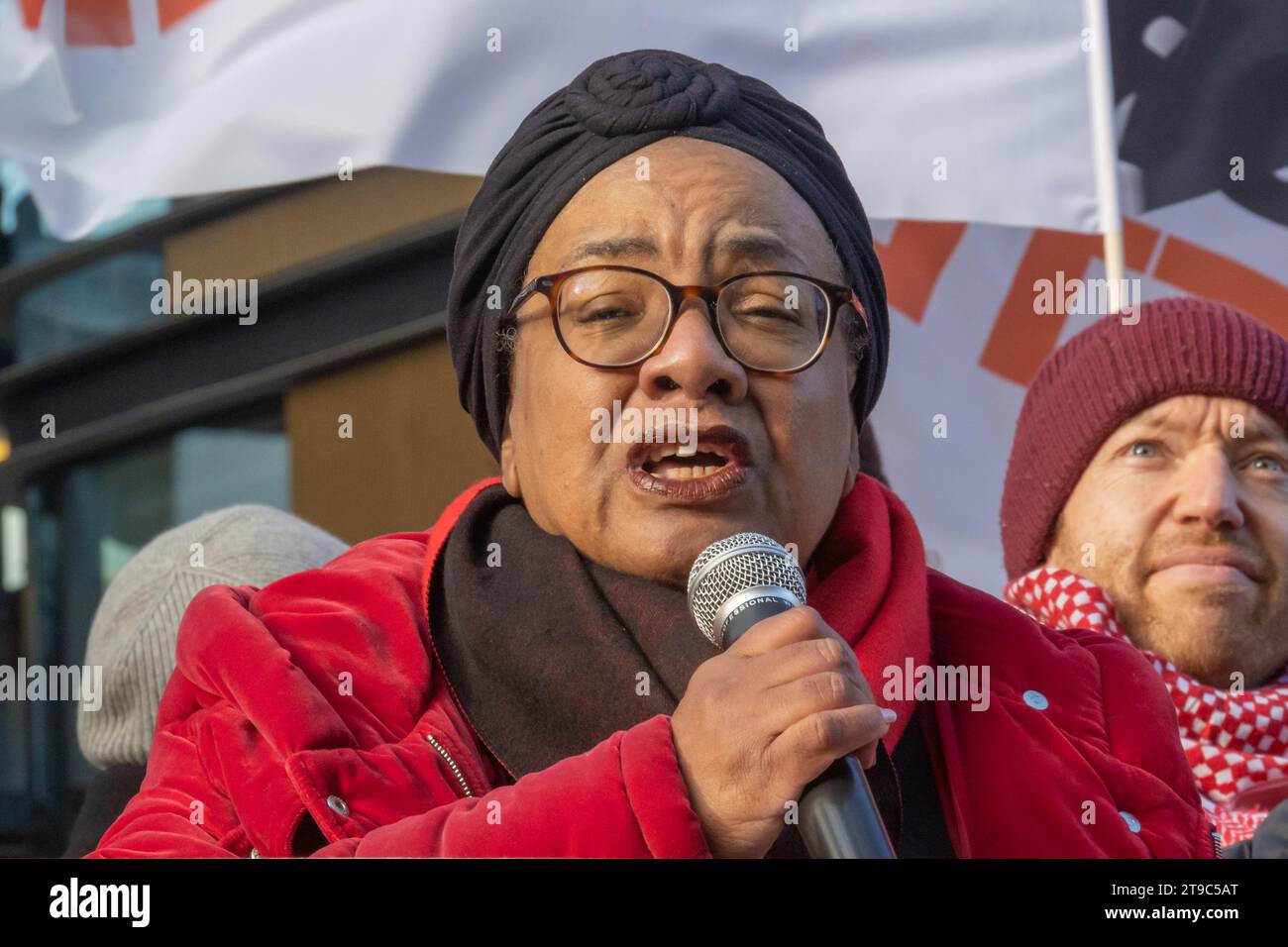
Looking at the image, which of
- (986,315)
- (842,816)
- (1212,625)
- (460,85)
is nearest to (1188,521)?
(1212,625)

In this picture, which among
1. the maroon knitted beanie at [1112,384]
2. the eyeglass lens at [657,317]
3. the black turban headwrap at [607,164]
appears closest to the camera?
the eyeglass lens at [657,317]

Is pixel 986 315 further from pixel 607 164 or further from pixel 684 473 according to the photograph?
pixel 684 473

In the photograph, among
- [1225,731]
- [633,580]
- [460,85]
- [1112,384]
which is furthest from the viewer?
[460,85]

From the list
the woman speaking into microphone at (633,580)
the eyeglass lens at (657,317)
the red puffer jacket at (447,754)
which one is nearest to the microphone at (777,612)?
the red puffer jacket at (447,754)

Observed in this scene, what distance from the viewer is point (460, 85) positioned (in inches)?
139

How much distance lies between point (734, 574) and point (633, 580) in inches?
20.6

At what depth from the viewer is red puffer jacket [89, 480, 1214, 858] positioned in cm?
164

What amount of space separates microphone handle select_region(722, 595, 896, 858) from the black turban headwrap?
103 cm

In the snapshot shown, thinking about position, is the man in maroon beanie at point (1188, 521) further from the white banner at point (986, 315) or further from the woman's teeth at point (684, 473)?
the woman's teeth at point (684, 473)

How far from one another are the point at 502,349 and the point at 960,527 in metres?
1.54

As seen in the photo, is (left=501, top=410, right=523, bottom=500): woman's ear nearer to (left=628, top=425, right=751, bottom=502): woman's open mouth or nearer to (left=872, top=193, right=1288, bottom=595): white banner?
(left=628, top=425, right=751, bottom=502): woman's open mouth

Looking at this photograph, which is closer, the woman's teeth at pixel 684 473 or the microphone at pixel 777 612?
the microphone at pixel 777 612

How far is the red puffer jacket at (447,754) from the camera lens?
5.38 feet
